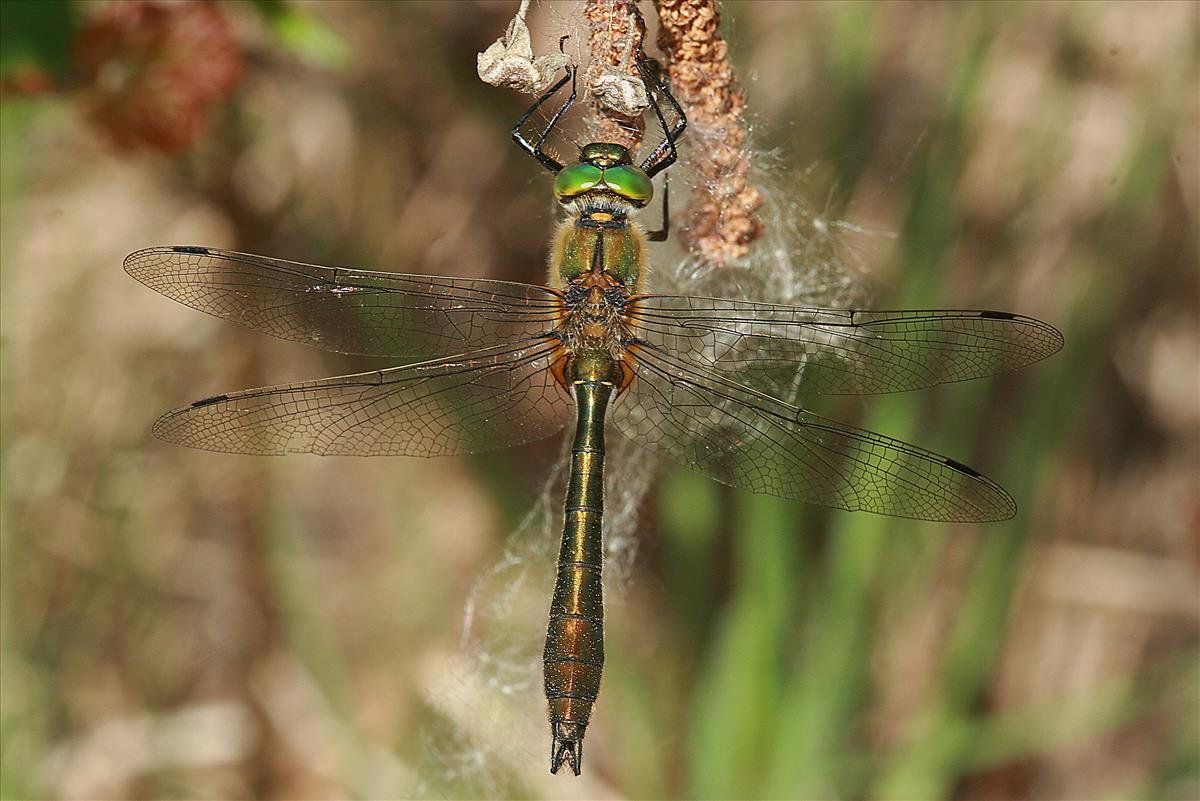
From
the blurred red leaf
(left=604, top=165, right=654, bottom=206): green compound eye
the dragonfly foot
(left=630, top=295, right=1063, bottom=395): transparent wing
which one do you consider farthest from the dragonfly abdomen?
the blurred red leaf

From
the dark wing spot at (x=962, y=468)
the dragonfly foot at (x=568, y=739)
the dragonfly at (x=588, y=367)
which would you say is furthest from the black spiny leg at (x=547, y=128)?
the dragonfly foot at (x=568, y=739)

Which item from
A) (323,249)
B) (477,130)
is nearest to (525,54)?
(477,130)

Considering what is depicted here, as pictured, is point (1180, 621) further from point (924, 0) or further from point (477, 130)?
point (477, 130)

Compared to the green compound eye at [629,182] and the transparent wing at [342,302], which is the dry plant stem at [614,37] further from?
the transparent wing at [342,302]

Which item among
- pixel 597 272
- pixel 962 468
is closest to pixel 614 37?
pixel 597 272

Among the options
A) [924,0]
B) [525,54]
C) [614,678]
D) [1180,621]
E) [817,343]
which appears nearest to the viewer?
[525,54]

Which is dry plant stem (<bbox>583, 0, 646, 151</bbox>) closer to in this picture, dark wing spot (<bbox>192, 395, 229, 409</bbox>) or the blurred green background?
the blurred green background
